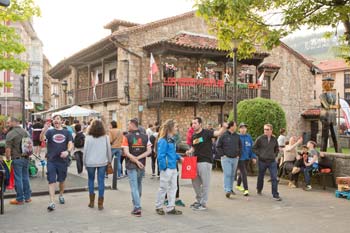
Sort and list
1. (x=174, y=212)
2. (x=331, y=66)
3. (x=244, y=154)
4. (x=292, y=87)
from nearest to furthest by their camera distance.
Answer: (x=174, y=212), (x=244, y=154), (x=292, y=87), (x=331, y=66)

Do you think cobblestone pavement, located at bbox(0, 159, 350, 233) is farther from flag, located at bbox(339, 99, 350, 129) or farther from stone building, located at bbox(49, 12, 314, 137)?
stone building, located at bbox(49, 12, 314, 137)

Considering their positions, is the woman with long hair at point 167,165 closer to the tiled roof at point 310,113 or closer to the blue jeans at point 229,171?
the blue jeans at point 229,171

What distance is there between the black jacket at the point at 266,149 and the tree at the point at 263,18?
2194mm

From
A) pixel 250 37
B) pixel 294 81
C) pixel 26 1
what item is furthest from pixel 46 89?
pixel 250 37

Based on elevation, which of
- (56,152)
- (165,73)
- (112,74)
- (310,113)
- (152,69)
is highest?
(112,74)

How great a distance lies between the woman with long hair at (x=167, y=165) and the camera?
23.0 feet

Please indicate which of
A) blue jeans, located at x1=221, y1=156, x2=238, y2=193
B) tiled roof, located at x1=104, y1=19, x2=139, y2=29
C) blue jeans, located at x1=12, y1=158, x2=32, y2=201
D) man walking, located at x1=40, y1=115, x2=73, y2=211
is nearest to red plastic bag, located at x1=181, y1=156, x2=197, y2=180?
blue jeans, located at x1=221, y1=156, x2=238, y2=193

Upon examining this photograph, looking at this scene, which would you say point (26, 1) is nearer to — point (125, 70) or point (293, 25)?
point (125, 70)

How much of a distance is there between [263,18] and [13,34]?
10.2 metres

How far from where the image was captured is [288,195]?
30.6 feet

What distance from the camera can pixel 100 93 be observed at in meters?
25.1

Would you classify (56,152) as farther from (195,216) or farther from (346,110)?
(346,110)

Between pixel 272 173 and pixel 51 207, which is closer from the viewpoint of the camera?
pixel 51 207

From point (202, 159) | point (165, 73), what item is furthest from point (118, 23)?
point (202, 159)
